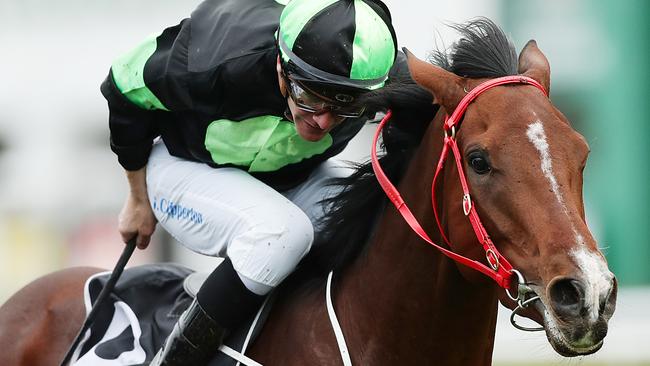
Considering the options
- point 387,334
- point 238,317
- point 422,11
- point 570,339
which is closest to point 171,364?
point 238,317

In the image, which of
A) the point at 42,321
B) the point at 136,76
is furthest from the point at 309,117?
the point at 42,321

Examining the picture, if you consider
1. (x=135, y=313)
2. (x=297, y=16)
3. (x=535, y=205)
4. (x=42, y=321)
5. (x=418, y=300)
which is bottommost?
(x=42, y=321)

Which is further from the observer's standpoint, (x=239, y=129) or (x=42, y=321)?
(x=42, y=321)

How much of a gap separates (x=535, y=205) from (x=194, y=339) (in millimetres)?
1313

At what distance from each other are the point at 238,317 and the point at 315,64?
2.81 feet

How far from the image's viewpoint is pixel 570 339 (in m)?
3.02

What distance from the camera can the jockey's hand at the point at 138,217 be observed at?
449 cm

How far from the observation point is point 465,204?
3.33 meters

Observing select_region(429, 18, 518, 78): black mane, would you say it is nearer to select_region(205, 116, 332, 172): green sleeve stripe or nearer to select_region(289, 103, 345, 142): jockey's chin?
select_region(289, 103, 345, 142): jockey's chin

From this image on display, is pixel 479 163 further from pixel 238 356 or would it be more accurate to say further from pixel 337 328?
pixel 238 356

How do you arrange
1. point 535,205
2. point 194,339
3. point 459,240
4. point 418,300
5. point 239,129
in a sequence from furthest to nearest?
point 239,129, point 194,339, point 418,300, point 459,240, point 535,205

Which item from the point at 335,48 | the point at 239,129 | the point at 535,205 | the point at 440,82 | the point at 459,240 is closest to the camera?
the point at 535,205

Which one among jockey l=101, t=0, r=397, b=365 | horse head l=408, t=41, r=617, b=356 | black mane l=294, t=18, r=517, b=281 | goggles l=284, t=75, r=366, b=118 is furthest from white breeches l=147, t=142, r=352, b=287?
horse head l=408, t=41, r=617, b=356

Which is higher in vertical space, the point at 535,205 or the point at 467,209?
the point at 535,205
